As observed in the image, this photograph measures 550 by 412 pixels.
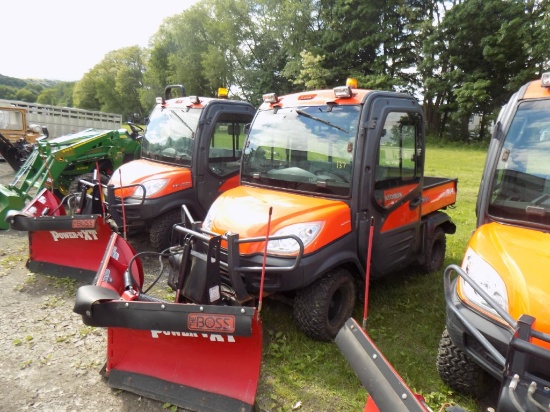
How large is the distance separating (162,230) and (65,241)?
114cm

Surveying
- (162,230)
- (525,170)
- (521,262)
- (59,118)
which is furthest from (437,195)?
(59,118)

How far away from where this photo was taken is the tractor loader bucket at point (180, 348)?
236cm

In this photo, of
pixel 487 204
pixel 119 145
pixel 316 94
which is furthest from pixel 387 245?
pixel 119 145

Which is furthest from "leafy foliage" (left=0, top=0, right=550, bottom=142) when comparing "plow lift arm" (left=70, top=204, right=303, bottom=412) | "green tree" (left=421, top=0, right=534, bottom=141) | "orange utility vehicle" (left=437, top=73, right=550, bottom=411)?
"plow lift arm" (left=70, top=204, right=303, bottom=412)

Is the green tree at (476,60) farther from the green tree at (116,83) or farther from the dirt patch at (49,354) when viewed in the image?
the green tree at (116,83)

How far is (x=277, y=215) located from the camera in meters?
3.18

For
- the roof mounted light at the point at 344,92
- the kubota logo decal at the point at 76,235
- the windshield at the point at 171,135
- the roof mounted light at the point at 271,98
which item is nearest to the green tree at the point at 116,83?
the windshield at the point at 171,135

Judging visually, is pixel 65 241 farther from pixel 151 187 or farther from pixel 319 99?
pixel 319 99

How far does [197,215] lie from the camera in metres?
5.57

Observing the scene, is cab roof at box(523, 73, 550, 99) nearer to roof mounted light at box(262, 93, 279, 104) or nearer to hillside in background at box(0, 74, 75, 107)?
roof mounted light at box(262, 93, 279, 104)

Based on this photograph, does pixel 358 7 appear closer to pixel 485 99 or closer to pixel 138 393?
pixel 485 99

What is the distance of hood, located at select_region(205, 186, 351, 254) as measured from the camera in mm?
3098

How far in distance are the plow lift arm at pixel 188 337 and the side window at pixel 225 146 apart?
8.93 ft

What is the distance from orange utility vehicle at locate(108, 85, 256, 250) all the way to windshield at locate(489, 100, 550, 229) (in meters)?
3.73
